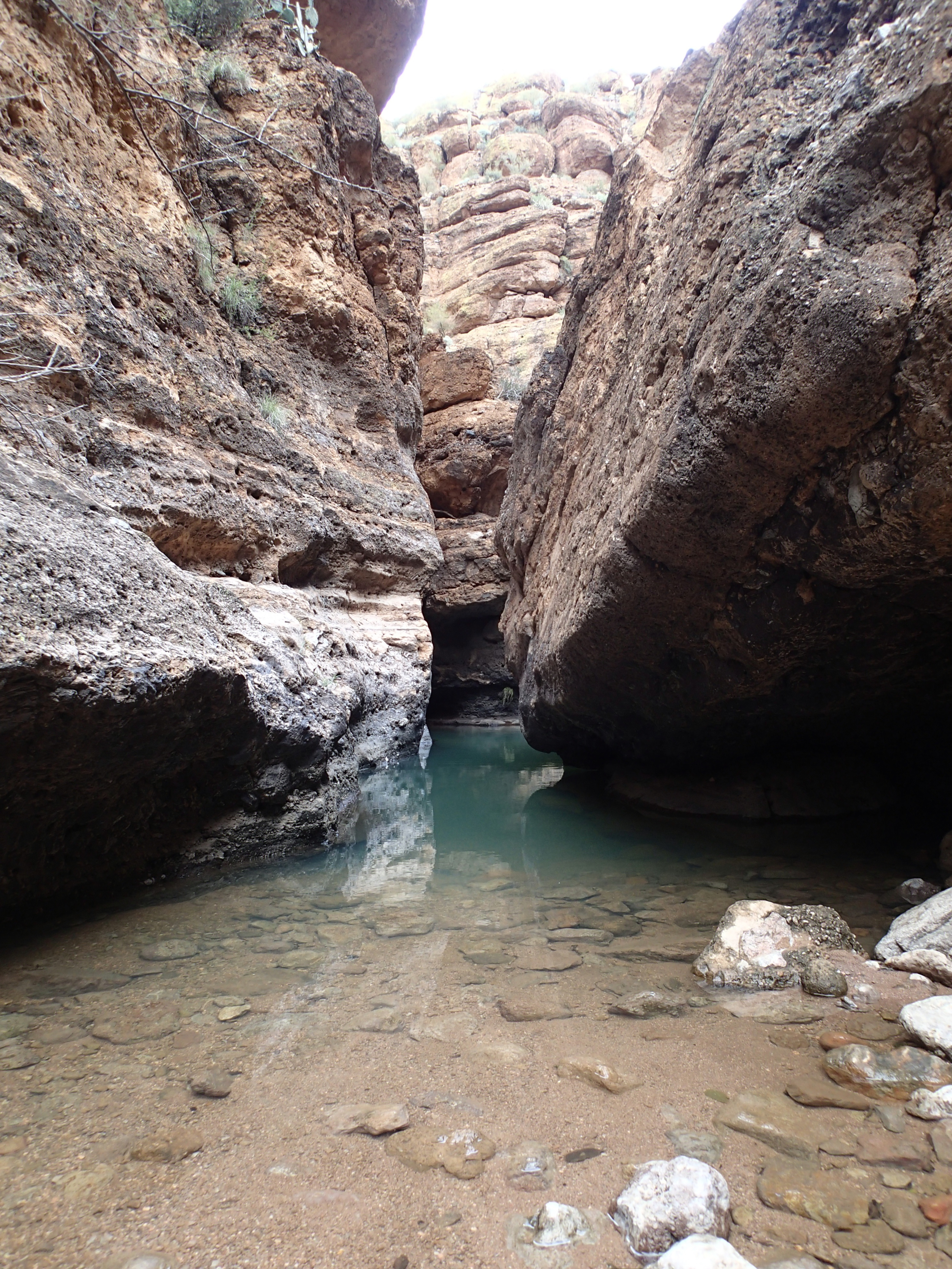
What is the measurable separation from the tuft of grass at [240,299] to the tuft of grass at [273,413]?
1.00 m

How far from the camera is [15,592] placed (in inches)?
94.9

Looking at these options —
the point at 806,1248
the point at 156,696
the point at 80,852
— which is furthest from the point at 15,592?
the point at 806,1248

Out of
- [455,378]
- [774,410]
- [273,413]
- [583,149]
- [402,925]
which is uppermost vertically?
[583,149]

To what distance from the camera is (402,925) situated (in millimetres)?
3061

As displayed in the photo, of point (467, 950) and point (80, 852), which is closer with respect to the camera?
point (467, 950)

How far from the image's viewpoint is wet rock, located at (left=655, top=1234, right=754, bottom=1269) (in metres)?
1.04

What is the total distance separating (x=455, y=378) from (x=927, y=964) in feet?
52.9

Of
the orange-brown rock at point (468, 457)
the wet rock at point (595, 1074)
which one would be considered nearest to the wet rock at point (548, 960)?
the wet rock at point (595, 1074)

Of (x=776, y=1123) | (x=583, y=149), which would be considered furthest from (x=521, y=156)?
(x=776, y=1123)

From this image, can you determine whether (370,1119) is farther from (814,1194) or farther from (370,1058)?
(814,1194)

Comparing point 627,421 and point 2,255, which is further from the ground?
point 2,255

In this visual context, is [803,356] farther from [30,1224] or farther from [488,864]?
[488,864]

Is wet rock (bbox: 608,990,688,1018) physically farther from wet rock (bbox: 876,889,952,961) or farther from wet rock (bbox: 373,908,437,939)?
wet rock (bbox: 373,908,437,939)

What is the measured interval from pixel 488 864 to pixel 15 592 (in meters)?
3.12
